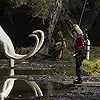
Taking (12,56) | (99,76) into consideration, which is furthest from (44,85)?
(12,56)

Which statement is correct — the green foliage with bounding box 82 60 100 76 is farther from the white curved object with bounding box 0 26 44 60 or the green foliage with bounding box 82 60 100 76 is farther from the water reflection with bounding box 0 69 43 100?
the white curved object with bounding box 0 26 44 60

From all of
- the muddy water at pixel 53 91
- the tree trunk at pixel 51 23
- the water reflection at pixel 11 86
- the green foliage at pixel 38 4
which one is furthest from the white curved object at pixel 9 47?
the tree trunk at pixel 51 23

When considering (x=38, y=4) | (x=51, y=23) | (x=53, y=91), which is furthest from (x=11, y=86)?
(x=51, y=23)

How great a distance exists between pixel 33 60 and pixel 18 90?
948 centimetres

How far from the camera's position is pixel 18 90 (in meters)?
11.5

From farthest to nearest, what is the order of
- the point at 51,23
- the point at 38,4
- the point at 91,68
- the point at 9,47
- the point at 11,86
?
the point at 51,23
the point at 38,4
the point at 91,68
the point at 11,86
the point at 9,47

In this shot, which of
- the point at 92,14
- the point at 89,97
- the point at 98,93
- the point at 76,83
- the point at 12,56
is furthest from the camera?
the point at 92,14

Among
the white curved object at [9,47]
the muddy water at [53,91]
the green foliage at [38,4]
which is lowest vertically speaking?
the muddy water at [53,91]

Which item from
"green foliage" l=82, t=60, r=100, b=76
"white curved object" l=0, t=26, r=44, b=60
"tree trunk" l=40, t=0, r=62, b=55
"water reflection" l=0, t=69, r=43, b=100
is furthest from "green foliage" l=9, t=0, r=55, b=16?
"white curved object" l=0, t=26, r=44, b=60

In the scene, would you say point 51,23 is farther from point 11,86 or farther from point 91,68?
point 11,86

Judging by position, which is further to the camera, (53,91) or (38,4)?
(38,4)

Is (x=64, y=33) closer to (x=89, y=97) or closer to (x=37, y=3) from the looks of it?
(x=37, y=3)

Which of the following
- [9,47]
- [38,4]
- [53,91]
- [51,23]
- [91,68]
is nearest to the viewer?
[9,47]

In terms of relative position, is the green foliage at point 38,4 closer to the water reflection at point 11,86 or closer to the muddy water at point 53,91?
the muddy water at point 53,91
